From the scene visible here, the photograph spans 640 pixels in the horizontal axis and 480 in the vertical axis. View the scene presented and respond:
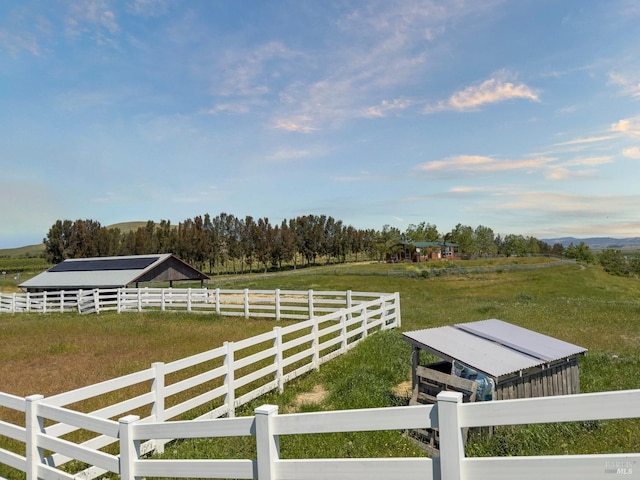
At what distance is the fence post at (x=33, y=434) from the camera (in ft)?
17.6

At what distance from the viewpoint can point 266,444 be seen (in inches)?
153

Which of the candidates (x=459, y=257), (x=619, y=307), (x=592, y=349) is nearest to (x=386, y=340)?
(x=592, y=349)

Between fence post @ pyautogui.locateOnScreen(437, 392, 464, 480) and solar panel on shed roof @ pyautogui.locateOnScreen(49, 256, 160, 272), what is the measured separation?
114 ft

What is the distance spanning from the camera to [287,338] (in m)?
14.9

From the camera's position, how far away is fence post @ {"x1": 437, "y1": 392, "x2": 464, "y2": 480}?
313cm

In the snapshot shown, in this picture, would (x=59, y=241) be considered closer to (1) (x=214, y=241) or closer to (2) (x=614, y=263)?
(1) (x=214, y=241)

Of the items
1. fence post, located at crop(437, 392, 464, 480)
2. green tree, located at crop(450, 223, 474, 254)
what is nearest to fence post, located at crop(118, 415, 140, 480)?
fence post, located at crop(437, 392, 464, 480)

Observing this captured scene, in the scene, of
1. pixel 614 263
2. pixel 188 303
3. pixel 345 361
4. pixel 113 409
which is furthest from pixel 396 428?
pixel 614 263

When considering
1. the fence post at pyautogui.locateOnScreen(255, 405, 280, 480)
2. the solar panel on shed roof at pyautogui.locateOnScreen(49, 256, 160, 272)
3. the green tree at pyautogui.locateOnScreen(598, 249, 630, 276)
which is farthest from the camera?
the green tree at pyautogui.locateOnScreen(598, 249, 630, 276)

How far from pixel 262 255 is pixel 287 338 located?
80.8 m

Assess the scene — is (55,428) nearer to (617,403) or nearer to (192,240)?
(617,403)

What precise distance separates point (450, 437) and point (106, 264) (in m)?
40.1

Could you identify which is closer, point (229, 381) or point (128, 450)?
point (128, 450)

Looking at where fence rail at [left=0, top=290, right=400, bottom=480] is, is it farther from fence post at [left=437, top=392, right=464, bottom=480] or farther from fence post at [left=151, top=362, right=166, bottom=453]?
fence post at [left=437, top=392, right=464, bottom=480]
